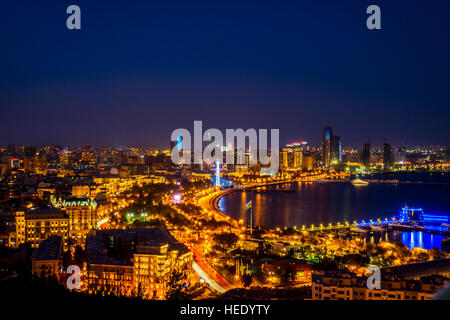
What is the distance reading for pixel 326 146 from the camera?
2928cm

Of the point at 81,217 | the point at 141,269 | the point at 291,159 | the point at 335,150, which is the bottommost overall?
the point at 141,269

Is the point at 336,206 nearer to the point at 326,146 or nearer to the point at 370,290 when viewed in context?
the point at 370,290

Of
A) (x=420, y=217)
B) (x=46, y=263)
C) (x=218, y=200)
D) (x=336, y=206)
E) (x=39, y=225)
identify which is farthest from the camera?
(x=218, y=200)

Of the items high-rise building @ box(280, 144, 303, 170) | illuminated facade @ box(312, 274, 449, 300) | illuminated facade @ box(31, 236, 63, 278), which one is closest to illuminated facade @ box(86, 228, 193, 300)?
illuminated facade @ box(31, 236, 63, 278)

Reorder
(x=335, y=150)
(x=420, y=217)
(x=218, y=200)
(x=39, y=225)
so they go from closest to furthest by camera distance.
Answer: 1. (x=39, y=225)
2. (x=420, y=217)
3. (x=218, y=200)
4. (x=335, y=150)

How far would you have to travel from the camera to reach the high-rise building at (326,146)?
1126 inches

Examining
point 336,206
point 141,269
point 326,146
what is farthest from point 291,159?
point 141,269

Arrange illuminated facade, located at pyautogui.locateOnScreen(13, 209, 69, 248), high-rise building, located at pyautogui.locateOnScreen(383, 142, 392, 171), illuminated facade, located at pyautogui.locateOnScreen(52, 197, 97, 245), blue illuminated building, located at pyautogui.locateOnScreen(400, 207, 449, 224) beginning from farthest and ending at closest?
high-rise building, located at pyautogui.locateOnScreen(383, 142, 392, 171), blue illuminated building, located at pyautogui.locateOnScreen(400, 207, 449, 224), illuminated facade, located at pyautogui.locateOnScreen(52, 197, 97, 245), illuminated facade, located at pyautogui.locateOnScreen(13, 209, 69, 248)

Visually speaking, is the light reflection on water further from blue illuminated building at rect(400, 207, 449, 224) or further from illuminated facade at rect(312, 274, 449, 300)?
illuminated facade at rect(312, 274, 449, 300)

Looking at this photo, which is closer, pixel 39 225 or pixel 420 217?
pixel 39 225

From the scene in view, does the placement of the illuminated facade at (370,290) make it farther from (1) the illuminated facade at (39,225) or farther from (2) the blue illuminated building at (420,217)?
(2) the blue illuminated building at (420,217)

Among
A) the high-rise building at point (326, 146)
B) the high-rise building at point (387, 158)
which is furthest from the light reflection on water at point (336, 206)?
the high-rise building at point (326, 146)

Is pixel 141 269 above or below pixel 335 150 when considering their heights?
below

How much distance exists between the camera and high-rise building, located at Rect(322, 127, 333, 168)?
2861 cm
